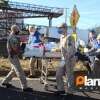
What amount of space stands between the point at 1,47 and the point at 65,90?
12.7m

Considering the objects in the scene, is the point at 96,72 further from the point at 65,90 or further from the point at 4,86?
the point at 4,86

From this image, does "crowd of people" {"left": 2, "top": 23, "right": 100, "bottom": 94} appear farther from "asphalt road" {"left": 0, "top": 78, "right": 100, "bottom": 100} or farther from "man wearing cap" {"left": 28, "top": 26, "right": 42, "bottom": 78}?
"man wearing cap" {"left": 28, "top": 26, "right": 42, "bottom": 78}

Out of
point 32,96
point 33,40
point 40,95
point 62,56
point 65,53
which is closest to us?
point 65,53

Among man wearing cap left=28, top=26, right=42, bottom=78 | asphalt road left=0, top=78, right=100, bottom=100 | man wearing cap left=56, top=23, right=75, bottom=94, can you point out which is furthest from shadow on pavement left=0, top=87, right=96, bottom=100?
man wearing cap left=28, top=26, right=42, bottom=78

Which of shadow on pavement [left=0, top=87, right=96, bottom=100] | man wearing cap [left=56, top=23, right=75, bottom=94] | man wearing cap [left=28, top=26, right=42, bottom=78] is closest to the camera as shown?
man wearing cap [left=56, top=23, right=75, bottom=94]

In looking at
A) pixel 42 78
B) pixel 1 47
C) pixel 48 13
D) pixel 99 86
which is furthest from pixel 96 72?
pixel 48 13

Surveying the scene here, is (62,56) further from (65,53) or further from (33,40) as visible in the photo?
(33,40)

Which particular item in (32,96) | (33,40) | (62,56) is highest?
(33,40)

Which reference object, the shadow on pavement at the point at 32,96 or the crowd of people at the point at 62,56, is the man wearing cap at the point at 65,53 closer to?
the crowd of people at the point at 62,56

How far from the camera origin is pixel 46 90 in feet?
45.9

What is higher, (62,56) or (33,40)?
(33,40)

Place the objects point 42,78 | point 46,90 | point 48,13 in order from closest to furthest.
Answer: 1. point 46,90
2. point 42,78
3. point 48,13

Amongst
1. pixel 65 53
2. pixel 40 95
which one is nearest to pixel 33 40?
pixel 40 95

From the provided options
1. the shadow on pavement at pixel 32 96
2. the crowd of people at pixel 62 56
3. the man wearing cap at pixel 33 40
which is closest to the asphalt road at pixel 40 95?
the shadow on pavement at pixel 32 96
